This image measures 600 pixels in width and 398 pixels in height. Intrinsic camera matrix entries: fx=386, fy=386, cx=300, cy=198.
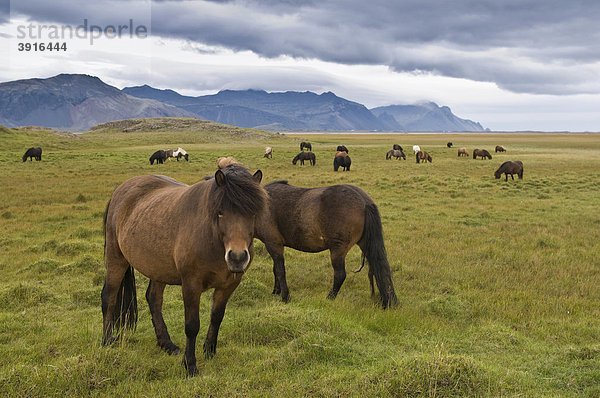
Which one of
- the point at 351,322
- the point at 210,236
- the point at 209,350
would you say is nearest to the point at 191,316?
the point at 209,350

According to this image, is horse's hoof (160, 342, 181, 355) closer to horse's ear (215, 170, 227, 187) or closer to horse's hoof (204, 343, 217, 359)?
horse's hoof (204, 343, 217, 359)

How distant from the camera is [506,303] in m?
6.98

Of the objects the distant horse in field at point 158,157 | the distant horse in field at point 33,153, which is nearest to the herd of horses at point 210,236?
the distant horse in field at point 158,157

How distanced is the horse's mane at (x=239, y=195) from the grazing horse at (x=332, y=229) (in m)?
3.27

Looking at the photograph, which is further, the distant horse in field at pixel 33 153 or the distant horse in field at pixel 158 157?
the distant horse in field at pixel 158 157

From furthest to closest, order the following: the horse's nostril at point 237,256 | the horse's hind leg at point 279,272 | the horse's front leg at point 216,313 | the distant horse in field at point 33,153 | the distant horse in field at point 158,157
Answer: the distant horse in field at point 158,157, the distant horse in field at point 33,153, the horse's hind leg at point 279,272, the horse's front leg at point 216,313, the horse's nostril at point 237,256

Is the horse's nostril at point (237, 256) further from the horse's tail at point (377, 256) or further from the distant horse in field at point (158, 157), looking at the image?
the distant horse in field at point (158, 157)

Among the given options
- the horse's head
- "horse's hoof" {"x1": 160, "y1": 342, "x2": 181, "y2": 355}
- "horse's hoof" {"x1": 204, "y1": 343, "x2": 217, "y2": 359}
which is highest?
the horse's head

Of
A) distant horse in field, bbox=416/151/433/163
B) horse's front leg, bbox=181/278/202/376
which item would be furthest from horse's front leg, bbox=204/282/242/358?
distant horse in field, bbox=416/151/433/163

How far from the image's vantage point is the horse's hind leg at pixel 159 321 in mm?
5328

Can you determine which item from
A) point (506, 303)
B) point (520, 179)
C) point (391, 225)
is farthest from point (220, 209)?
point (520, 179)

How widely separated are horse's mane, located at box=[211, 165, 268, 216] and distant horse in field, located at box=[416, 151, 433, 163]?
39913 millimetres

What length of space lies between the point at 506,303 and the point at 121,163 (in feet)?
116

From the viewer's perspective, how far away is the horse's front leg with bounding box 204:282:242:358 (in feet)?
15.3
